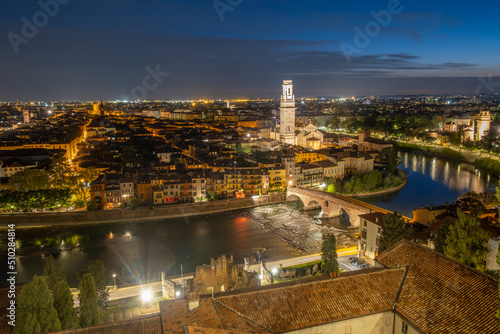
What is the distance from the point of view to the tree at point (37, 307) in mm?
4934

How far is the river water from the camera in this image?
439 inches

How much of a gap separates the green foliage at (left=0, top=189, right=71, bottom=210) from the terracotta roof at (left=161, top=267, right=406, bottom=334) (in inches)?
506

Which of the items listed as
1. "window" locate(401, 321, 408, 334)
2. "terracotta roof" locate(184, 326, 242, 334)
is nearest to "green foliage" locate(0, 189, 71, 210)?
"terracotta roof" locate(184, 326, 242, 334)

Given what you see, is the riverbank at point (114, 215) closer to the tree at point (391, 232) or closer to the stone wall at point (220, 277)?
the stone wall at point (220, 277)

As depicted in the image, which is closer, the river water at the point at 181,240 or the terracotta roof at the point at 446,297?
the terracotta roof at the point at 446,297

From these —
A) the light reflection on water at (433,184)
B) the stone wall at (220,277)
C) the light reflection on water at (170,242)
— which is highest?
the stone wall at (220,277)

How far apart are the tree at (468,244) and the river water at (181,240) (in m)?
5.94

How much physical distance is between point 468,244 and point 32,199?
15383 mm

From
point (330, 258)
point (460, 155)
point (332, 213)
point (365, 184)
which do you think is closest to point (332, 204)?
point (332, 213)

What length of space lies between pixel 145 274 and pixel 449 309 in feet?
27.8

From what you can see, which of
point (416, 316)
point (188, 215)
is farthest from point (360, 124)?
point (416, 316)

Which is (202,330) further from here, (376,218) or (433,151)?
(433,151)

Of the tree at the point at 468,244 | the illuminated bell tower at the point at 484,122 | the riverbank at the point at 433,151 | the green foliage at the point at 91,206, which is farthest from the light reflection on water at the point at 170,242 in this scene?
the illuminated bell tower at the point at 484,122

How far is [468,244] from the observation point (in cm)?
587
